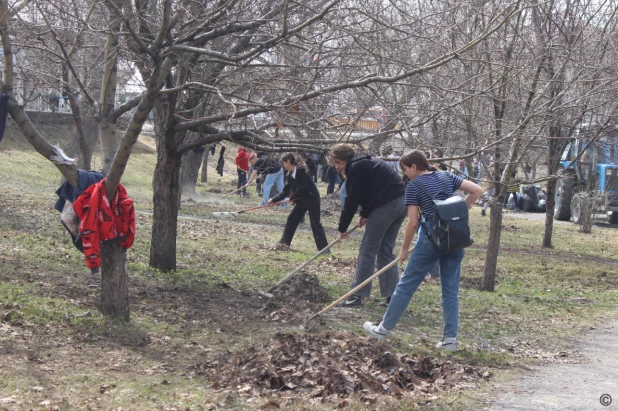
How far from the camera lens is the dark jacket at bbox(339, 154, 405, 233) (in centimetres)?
797

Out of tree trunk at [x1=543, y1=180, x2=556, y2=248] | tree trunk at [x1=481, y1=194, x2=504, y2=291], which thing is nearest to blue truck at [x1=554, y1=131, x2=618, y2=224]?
tree trunk at [x1=543, y1=180, x2=556, y2=248]

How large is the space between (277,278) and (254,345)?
156 inches

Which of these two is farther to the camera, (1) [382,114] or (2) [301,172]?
(2) [301,172]

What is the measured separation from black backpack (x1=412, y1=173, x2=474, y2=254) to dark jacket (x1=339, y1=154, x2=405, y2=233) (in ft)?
5.50

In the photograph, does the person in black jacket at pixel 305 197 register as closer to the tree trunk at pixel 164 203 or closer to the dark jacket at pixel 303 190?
the dark jacket at pixel 303 190

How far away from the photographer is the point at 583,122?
12.0 meters

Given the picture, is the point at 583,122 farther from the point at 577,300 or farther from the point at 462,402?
the point at 462,402

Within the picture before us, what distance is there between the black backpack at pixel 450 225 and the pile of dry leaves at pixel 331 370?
93cm

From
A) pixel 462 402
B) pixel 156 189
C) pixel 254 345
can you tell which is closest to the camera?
pixel 462 402

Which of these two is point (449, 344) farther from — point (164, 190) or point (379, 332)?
point (164, 190)

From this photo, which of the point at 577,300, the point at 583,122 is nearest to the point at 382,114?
the point at 577,300

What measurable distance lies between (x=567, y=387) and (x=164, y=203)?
519cm

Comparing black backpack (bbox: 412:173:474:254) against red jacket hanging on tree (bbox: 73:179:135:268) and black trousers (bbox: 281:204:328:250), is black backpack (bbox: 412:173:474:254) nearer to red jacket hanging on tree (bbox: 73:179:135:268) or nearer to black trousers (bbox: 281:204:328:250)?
red jacket hanging on tree (bbox: 73:179:135:268)

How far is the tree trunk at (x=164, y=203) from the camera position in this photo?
360 inches
